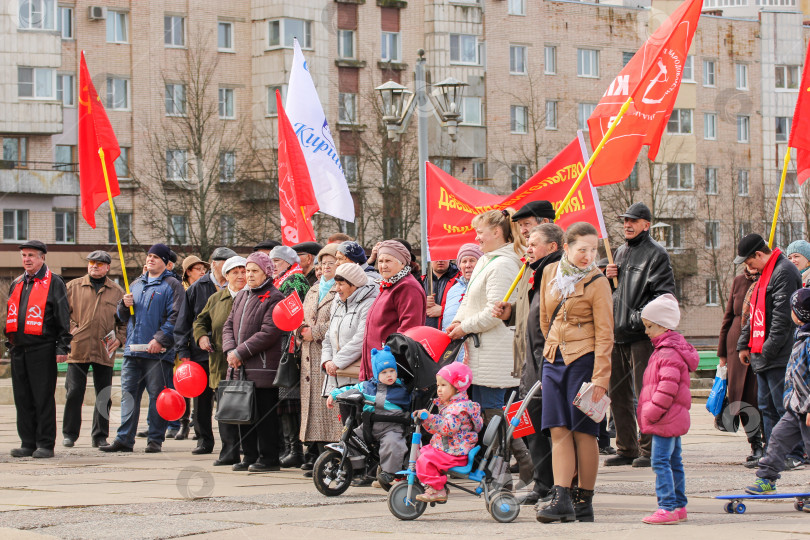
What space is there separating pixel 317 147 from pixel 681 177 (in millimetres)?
49457

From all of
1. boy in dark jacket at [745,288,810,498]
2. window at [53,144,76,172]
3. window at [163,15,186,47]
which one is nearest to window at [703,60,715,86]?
window at [163,15,186,47]

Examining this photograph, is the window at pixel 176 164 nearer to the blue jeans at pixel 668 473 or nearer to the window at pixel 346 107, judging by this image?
the window at pixel 346 107

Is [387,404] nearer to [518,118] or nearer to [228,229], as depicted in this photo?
[228,229]

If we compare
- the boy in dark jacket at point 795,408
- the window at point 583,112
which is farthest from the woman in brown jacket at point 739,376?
the window at point 583,112

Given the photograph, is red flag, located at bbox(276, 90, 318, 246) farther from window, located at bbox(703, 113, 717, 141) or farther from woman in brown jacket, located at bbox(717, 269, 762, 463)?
window, located at bbox(703, 113, 717, 141)

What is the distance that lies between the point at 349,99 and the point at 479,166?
24.0 ft

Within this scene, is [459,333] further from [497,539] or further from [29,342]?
[29,342]

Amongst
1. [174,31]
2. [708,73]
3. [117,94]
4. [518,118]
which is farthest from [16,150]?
[708,73]

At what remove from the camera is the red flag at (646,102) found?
36.8ft

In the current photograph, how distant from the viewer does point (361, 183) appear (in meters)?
49.8

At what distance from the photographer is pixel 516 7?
60031 mm

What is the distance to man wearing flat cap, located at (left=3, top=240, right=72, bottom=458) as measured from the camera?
1252 centimetres

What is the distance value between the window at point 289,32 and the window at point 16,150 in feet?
35.7

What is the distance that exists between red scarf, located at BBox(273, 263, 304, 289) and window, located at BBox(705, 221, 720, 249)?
49384mm
